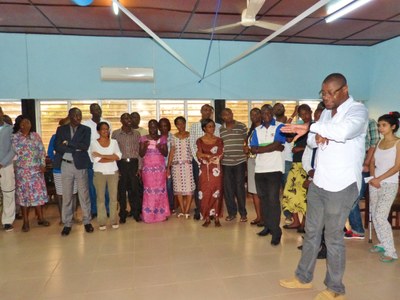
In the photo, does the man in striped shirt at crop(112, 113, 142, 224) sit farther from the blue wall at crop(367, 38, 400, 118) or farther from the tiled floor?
the blue wall at crop(367, 38, 400, 118)

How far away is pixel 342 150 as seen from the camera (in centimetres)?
215

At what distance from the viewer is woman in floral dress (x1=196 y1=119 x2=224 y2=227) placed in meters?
4.20

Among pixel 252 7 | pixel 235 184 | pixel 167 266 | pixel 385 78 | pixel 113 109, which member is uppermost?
pixel 252 7

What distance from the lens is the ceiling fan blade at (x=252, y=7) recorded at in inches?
139

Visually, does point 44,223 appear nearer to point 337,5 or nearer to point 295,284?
point 295,284

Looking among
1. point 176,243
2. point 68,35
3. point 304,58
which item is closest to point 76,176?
point 176,243

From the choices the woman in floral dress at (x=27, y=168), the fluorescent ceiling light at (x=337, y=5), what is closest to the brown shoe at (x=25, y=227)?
the woman in floral dress at (x=27, y=168)

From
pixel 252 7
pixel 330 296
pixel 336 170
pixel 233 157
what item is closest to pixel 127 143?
pixel 233 157

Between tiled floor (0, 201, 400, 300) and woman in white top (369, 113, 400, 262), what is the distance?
0.71ft

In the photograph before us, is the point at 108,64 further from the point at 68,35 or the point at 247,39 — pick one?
the point at 247,39

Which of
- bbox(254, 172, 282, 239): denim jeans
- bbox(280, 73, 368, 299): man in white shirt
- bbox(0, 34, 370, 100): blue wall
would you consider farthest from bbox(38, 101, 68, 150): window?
bbox(280, 73, 368, 299): man in white shirt

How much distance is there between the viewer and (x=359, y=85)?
7230 millimetres

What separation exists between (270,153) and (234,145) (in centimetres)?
83

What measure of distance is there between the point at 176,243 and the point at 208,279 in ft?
3.22
